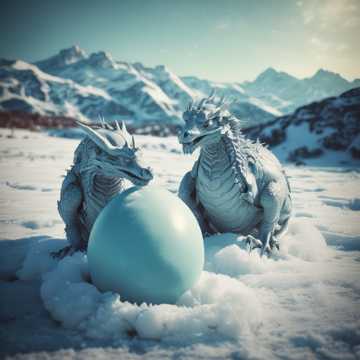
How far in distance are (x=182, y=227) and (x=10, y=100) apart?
403 ft

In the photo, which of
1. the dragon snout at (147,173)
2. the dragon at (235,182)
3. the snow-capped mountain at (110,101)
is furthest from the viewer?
the snow-capped mountain at (110,101)

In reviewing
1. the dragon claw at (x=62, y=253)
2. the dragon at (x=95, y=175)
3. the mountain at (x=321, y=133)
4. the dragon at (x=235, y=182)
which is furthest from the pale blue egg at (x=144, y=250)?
the mountain at (x=321, y=133)

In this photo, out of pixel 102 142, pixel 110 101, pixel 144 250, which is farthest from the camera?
pixel 110 101

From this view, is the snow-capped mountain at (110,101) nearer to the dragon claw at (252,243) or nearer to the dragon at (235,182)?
the dragon at (235,182)

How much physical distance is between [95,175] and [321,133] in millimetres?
15882

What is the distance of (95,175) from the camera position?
2.79 m

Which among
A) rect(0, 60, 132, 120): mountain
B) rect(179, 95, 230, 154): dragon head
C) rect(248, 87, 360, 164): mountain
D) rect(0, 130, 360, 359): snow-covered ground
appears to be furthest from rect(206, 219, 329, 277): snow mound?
rect(0, 60, 132, 120): mountain

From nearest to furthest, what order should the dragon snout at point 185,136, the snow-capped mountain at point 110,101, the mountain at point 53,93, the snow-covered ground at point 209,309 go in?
the snow-covered ground at point 209,309 → the dragon snout at point 185,136 → the snow-capped mountain at point 110,101 → the mountain at point 53,93

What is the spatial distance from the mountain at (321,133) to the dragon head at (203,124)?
39.1ft

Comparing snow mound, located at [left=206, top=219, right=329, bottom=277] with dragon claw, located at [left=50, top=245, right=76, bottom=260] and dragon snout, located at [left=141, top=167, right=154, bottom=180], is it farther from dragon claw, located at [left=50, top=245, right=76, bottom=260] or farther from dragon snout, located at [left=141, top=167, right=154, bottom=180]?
dragon claw, located at [left=50, top=245, right=76, bottom=260]

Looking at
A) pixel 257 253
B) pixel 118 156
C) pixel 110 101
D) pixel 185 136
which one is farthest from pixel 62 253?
pixel 110 101

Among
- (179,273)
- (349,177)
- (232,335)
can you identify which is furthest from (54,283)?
(349,177)

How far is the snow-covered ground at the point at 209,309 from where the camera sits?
181 centimetres

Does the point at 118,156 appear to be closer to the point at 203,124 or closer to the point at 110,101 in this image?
the point at 203,124
